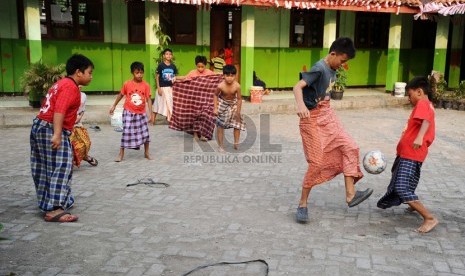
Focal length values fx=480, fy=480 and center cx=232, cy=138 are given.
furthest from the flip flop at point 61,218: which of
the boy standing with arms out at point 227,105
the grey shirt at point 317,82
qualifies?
the boy standing with arms out at point 227,105

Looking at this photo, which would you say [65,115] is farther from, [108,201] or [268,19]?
[268,19]

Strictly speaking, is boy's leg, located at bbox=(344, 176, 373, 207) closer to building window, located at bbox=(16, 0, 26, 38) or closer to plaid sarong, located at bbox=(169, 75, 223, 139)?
plaid sarong, located at bbox=(169, 75, 223, 139)

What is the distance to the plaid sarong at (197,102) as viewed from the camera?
882cm

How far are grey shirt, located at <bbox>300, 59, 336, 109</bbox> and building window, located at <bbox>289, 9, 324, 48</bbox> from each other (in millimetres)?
10575

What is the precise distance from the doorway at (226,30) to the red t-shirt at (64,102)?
370 inches

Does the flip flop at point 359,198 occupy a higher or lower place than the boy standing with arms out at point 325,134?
lower

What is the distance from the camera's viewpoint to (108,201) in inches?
217

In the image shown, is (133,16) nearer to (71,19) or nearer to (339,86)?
(71,19)

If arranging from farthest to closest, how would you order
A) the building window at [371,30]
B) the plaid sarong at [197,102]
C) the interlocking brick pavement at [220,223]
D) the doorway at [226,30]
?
the building window at [371,30]
the doorway at [226,30]
the plaid sarong at [197,102]
the interlocking brick pavement at [220,223]

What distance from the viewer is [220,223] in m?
4.86

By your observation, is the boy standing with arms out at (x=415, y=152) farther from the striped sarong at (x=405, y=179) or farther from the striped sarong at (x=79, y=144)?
the striped sarong at (x=79, y=144)

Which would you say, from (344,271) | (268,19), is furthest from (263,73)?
(344,271)

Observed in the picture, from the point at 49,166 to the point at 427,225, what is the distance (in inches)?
147

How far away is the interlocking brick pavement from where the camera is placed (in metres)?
3.91
